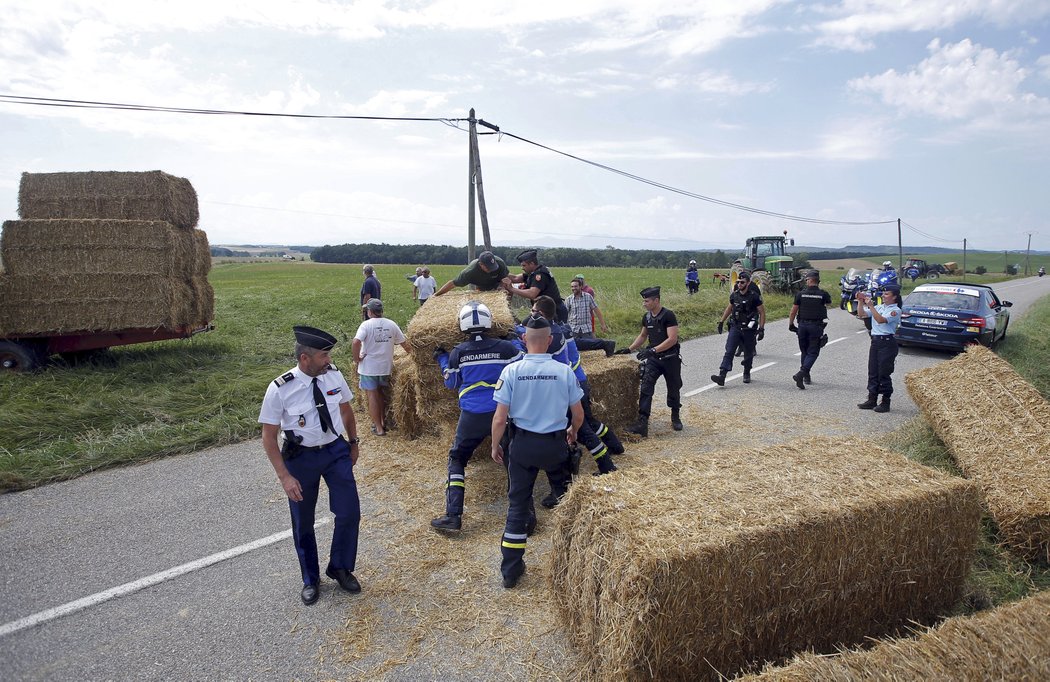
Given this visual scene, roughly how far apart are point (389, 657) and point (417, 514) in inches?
77.5

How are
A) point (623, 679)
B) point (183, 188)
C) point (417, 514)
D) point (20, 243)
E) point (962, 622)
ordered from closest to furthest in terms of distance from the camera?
point (962, 622)
point (623, 679)
point (417, 514)
point (20, 243)
point (183, 188)

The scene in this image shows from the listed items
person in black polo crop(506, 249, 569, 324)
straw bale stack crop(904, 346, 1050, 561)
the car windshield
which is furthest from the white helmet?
the car windshield

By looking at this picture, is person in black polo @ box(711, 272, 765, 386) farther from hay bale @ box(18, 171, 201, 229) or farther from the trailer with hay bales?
hay bale @ box(18, 171, 201, 229)

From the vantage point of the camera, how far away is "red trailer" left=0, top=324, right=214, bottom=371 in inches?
439

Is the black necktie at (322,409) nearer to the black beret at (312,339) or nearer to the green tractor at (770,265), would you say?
the black beret at (312,339)

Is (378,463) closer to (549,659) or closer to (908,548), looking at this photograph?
(549,659)

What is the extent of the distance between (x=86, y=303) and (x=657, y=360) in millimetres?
10458

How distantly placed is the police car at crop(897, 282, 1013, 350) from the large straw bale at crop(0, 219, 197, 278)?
15.2 m

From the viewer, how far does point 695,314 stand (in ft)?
65.4

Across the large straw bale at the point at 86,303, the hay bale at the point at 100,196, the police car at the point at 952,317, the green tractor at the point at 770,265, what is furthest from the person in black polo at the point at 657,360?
the green tractor at the point at 770,265

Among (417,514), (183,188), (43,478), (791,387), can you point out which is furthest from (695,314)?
(43,478)

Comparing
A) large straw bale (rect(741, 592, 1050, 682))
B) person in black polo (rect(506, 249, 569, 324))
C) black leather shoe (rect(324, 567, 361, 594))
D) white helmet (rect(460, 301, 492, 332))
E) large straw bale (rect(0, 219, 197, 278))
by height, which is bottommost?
black leather shoe (rect(324, 567, 361, 594))

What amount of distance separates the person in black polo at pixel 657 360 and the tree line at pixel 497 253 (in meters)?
71.3

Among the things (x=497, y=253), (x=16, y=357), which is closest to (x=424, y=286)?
(x=16, y=357)
